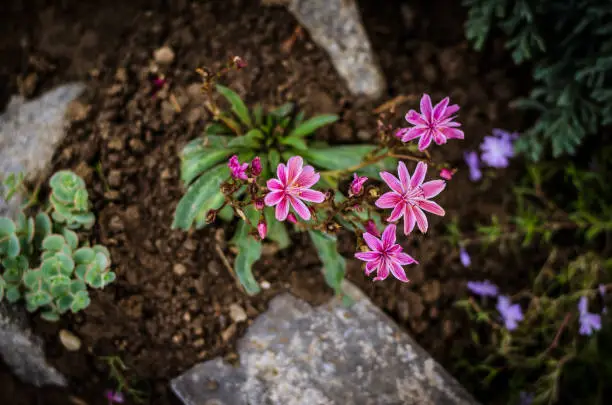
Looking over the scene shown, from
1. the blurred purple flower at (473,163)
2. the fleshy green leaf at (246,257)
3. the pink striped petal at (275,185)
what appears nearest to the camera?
the pink striped petal at (275,185)

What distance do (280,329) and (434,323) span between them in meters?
0.73

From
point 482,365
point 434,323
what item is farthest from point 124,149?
point 482,365

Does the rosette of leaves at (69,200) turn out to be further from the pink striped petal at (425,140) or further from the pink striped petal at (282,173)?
the pink striped petal at (425,140)

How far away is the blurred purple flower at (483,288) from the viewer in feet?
8.71

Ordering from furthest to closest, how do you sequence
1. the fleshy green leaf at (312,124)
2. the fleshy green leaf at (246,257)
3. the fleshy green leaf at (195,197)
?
the fleshy green leaf at (312,124), the fleshy green leaf at (246,257), the fleshy green leaf at (195,197)

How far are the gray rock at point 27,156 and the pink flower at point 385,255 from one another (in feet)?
4.79

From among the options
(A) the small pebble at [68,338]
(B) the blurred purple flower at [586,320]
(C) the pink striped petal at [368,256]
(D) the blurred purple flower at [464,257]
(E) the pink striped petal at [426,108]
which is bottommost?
(B) the blurred purple flower at [586,320]

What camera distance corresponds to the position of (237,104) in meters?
2.17

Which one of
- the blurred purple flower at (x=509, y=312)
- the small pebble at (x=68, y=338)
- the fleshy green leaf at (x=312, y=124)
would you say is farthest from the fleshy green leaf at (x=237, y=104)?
the blurred purple flower at (x=509, y=312)

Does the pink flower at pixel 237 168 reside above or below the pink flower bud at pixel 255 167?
→ below

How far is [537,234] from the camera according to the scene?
2.82 m

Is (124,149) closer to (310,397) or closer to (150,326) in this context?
(150,326)

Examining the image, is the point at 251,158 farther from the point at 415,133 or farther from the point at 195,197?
the point at 415,133

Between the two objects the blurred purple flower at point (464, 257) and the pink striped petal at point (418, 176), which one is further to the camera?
the blurred purple flower at point (464, 257)
